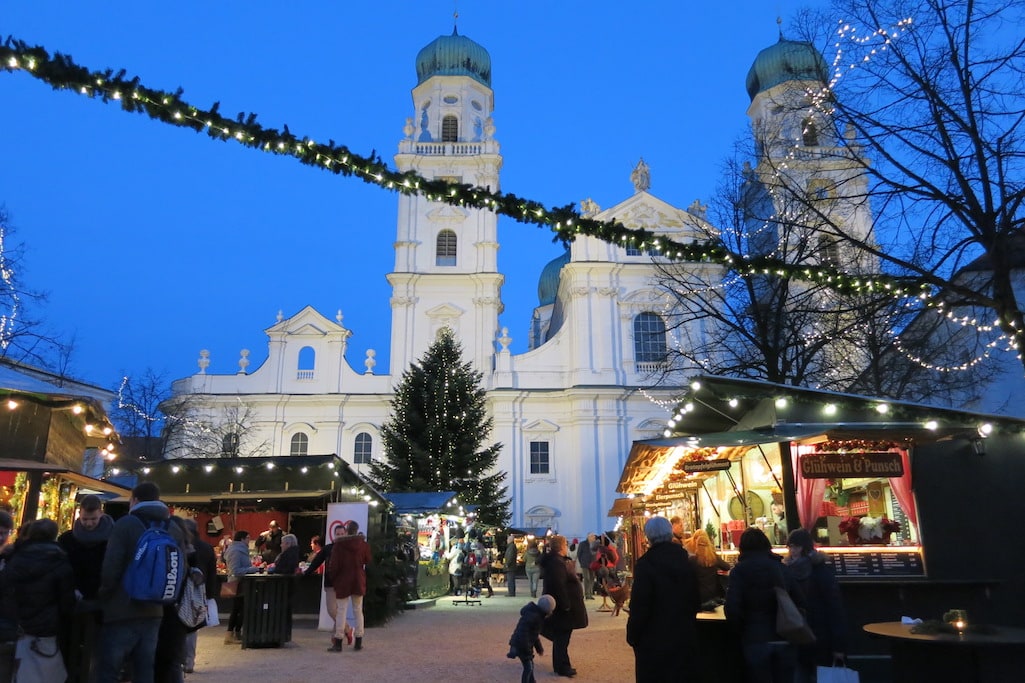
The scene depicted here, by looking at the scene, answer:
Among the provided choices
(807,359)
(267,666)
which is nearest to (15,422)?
(267,666)

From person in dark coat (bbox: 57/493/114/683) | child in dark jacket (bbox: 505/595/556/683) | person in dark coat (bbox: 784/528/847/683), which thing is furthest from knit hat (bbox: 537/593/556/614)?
person in dark coat (bbox: 57/493/114/683)

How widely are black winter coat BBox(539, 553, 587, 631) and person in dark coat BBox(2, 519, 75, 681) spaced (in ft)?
16.0

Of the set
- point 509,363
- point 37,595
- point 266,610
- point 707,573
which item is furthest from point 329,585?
point 509,363

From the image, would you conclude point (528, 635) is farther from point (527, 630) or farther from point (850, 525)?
point (850, 525)

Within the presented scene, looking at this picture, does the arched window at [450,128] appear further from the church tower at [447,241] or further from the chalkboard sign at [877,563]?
the chalkboard sign at [877,563]

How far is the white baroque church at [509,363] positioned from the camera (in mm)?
36500

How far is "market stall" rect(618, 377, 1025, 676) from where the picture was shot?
29.7 ft

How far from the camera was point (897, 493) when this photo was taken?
9570 millimetres

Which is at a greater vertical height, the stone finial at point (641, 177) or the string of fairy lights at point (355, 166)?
the stone finial at point (641, 177)

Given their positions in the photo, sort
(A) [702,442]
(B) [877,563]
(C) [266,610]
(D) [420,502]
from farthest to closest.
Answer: (D) [420,502]
(C) [266,610]
(A) [702,442]
(B) [877,563]

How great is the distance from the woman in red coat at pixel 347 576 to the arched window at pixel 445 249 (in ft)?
97.7

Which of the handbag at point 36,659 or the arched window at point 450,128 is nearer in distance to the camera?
the handbag at point 36,659

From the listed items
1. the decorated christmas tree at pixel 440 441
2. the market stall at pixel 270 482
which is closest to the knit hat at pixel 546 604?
the market stall at pixel 270 482

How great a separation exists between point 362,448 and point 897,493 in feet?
102
